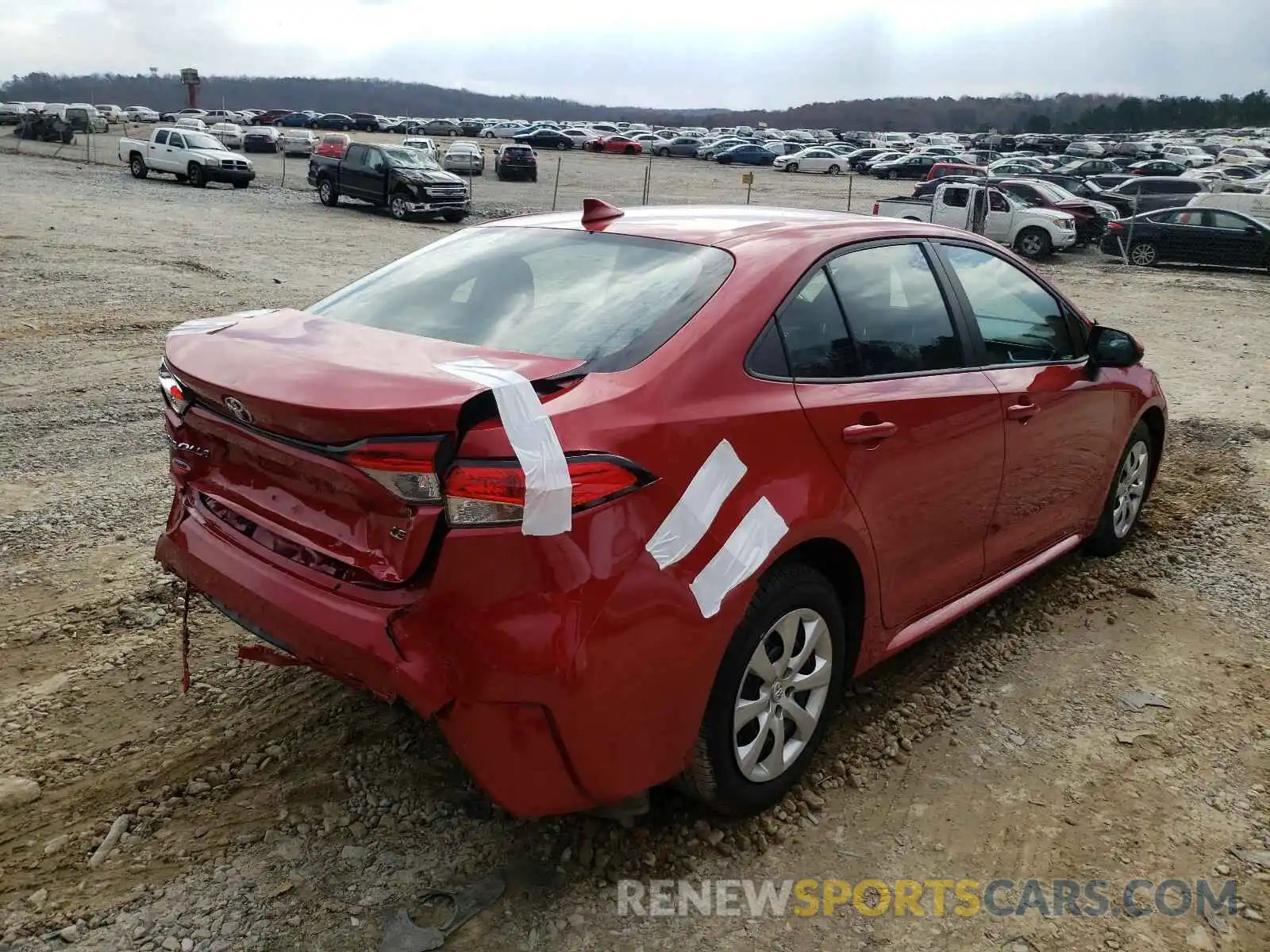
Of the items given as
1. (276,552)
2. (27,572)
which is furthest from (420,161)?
(276,552)

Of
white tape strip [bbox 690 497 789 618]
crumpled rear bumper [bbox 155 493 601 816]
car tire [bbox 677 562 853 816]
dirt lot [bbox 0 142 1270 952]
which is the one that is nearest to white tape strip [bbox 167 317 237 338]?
crumpled rear bumper [bbox 155 493 601 816]

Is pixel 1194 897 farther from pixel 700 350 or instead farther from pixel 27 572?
pixel 27 572

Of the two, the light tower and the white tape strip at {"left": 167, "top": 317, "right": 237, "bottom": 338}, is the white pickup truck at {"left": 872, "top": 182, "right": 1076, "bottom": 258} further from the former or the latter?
the light tower

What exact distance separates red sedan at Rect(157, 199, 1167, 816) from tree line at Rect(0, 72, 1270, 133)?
13481cm

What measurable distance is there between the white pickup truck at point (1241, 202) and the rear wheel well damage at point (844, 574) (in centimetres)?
2663

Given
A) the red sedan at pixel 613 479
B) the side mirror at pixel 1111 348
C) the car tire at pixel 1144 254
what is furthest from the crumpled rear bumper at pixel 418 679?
the car tire at pixel 1144 254

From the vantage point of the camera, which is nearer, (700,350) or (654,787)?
(700,350)

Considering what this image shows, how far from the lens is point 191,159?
2836cm

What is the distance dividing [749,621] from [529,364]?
0.90 m

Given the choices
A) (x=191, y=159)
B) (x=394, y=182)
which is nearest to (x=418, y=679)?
(x=394, y=182)

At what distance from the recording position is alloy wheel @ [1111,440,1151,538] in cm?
490

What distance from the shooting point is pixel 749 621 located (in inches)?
103

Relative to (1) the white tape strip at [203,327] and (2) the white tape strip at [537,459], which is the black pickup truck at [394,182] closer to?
(1) the white tape strip at [203,327]

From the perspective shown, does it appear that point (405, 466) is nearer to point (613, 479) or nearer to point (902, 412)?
point (613, 479)
